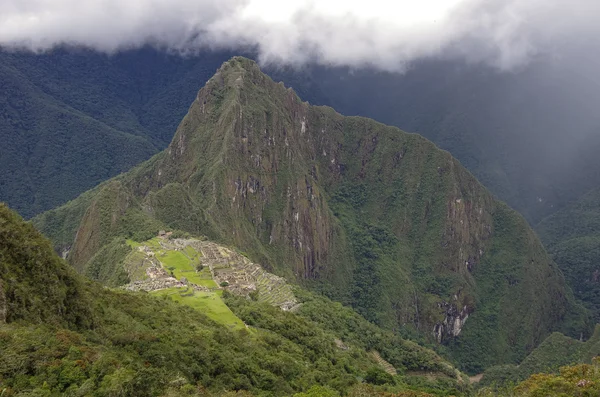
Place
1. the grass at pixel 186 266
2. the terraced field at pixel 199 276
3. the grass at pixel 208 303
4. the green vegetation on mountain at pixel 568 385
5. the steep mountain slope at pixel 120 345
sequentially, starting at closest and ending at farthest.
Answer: the steep mountain slope at pixel 120 345 → the green vegetation on mountain at pixel 568 385 → the grass at pixel 208 303 → the terraced field at pixel 199 276 → the grass at pixel 186 266

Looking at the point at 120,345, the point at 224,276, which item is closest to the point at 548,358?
the point at 224,276

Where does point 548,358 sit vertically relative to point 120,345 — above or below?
above

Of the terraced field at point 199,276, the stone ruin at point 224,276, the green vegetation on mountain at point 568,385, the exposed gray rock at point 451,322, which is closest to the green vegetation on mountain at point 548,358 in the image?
the exposed gray rock at point 451,322

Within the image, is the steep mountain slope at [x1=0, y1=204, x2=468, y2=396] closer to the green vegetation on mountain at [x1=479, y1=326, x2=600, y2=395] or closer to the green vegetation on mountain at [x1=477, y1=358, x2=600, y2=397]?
the green vegetation on mountain at [x1=477, y1=358, x2=600, y2=397]

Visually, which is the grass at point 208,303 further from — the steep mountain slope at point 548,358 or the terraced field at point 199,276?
the steep mountain slope at point 548,358

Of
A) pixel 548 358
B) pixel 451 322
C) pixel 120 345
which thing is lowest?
pixel 120 345

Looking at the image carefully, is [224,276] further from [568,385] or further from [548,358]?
[548,358]
